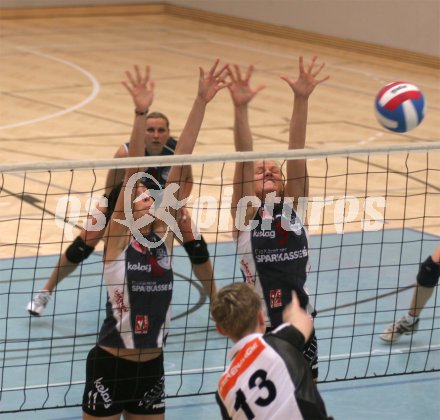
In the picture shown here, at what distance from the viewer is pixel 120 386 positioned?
4.85 metres

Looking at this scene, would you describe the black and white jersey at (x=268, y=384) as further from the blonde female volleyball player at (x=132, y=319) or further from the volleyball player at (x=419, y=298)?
the volleyball player at (x=419, y=298)

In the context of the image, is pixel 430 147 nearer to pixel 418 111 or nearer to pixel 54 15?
pixel 418 111

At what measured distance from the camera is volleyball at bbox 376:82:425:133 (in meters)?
7.28

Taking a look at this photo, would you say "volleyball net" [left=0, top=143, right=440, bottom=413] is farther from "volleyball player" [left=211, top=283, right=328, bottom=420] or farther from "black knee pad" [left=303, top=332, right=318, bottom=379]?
"volleyball player" [left=211, top=283, right=328, bottom=420]

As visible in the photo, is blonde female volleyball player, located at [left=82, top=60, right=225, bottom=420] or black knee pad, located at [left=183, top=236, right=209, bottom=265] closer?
blonde female volleyball player, located at [left=82, top=60, right=225, bottom=420]

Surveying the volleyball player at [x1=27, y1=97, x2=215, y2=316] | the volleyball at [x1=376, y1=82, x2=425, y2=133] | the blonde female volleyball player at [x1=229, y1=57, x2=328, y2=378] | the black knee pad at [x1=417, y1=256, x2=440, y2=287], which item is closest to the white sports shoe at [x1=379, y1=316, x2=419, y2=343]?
the black knee pad at [x1=417, y1=256, x2=440, y2=287]

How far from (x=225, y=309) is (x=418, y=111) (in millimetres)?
3761

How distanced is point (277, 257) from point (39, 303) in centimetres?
249

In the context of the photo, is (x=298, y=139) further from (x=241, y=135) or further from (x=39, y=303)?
(x=39, y=303)

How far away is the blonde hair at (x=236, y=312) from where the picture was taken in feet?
13.0

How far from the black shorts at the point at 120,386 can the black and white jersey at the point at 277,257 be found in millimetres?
686

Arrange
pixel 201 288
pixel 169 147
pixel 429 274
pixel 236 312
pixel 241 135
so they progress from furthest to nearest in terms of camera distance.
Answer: pixel 201 288 → pixel 169 147 → pixel 429 274 → pixel 241 135 → pixel 236 312

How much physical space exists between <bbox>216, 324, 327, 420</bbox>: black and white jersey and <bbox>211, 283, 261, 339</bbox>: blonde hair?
45 millimetres

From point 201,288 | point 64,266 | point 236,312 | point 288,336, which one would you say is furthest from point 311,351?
point 201,288
